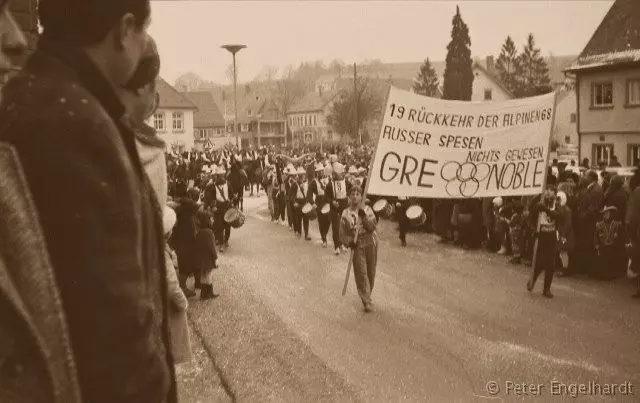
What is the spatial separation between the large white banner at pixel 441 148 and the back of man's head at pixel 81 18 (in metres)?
9.10

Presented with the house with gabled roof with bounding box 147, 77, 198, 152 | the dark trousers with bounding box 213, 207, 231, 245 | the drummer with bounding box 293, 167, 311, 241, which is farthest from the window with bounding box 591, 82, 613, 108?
the house with gabled roof with bounding box 147, 77, 198, 152

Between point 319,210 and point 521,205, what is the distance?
5.43 m

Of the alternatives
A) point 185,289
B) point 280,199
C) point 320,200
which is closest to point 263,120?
point 280,199

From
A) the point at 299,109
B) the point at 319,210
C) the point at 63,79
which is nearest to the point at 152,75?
the point at 63,79

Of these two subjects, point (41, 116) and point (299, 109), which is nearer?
point (41, 116)

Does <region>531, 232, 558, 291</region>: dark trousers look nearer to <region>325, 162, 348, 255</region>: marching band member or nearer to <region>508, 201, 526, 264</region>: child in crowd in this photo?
<region>508, 201, 526, 264</region>: child in crowd

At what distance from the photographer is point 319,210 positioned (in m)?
19.0

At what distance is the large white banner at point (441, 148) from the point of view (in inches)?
421

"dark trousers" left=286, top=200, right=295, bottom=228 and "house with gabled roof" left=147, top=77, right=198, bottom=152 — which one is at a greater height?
"house with gabled roof" left=147, top=77, right=198, bottom=152

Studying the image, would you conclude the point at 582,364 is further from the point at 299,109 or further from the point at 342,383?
the point at 299,109

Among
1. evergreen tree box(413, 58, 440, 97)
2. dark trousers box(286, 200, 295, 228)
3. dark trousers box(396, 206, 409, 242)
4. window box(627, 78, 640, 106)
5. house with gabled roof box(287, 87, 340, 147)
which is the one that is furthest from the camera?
house with gabled roof box(287, 87, 340, 147)

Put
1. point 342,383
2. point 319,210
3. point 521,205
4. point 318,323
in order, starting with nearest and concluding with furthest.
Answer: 1. point 342,383
2. point 318,323
3. point 521,205
4. point 319,210

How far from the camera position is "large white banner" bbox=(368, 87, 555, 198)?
10695mm

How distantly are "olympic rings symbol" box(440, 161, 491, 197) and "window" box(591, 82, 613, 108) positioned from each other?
23299 millimetres
